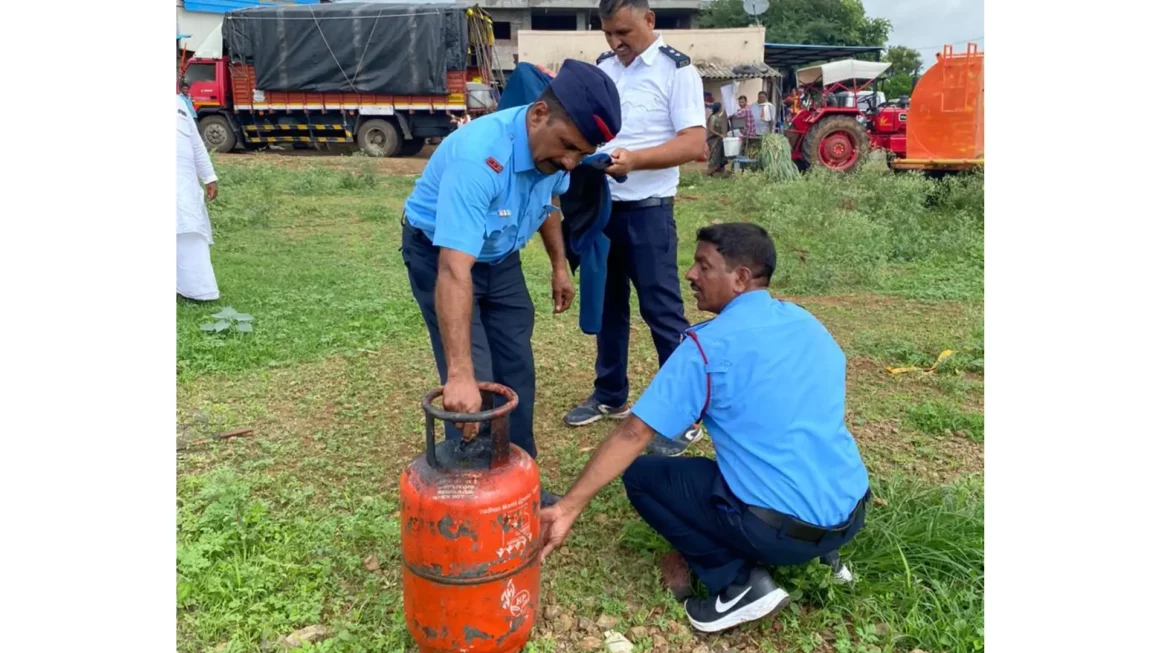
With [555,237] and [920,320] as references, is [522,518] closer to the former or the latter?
[555,237]

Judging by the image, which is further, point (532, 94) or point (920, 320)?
point (920, 320)

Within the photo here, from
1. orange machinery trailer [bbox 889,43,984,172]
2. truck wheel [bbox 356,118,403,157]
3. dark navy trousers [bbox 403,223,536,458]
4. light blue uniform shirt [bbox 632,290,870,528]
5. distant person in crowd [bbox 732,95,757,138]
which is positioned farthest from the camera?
truck wheel [bbox 356,118,403,157]

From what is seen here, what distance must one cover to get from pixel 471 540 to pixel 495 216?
0.98 metres

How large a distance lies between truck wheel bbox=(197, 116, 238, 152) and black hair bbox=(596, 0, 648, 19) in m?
16.7

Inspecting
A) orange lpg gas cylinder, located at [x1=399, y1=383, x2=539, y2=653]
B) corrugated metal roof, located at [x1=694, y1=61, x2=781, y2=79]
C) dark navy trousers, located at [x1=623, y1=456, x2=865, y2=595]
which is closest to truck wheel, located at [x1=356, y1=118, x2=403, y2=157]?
corrugated metal roof, located at [x1=694, y1=61, x2=781, y2=79]

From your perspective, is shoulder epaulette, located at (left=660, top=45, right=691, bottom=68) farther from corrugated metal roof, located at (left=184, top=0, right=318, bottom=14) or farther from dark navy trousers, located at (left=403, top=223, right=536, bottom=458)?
corrugated metal roof, located at (left=184, top=0, right=318, bottom=14)

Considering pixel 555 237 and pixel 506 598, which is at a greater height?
pixel 555 237

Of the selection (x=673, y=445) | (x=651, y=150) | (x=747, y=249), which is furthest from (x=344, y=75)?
(x=747, y=249)

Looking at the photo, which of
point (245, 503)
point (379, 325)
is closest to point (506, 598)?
point (245, 503)

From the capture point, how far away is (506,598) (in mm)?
2117

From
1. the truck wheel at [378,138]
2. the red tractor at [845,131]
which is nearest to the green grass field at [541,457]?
the red tractor at [845,131]

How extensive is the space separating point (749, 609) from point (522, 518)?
763 millimetres

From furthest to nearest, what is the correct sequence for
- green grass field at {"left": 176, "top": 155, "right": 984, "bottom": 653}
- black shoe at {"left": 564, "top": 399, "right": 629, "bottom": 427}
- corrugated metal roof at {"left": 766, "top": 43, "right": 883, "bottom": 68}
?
corrugated metal roof at {"left": 766, "top": 43, "right": 883, "bottom": 68} < black shoe at {"left": 564, "top": 399, "right": 629, "bottom": 427} < green grass field at {"left": 176, "top": 155, "right": 984, "bottom": 653}

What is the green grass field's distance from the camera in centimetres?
243
